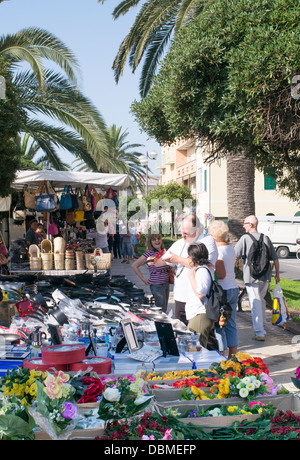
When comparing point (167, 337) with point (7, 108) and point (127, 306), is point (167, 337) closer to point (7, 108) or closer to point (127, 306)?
point (127, 306)

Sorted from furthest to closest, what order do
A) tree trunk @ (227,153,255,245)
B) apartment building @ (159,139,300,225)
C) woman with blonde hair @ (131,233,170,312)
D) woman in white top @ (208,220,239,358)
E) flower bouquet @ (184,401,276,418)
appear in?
apartment building @ (159,139,300,225), tree trunk @ (227,153,255,245), woman with blonde hair @ (131,233,170,312), woman in white top @ (208,220,239,358), flower bouquet @ (184,401,276,418)

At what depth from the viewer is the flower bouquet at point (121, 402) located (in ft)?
7.55

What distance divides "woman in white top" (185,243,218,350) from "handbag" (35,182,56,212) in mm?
5962

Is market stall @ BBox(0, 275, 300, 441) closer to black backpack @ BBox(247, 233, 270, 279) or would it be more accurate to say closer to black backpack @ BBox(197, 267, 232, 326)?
black backpack @ BBox(197, 267, 232, 326)

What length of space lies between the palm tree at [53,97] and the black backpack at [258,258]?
18.4 ft

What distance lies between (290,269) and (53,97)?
1343cm

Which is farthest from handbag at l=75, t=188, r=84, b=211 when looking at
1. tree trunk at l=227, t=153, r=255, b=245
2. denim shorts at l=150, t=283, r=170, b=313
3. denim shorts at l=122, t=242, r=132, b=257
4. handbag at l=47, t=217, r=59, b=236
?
denim shorts at l=122, t=242, r=132, b=257

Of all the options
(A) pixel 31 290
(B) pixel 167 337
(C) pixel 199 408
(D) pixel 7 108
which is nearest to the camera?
(C) pixel 199 408

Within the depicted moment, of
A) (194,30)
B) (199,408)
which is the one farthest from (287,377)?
(194,30)

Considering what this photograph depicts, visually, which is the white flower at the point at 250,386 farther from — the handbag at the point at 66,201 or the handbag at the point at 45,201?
the handbag at the point at 66,201

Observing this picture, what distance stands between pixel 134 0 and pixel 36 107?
4.23 m

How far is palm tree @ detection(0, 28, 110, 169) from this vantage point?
10453 mm
